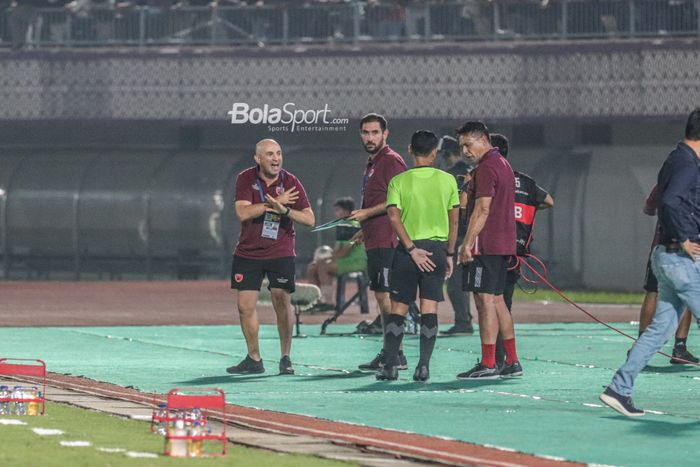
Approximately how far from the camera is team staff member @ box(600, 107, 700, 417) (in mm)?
9977

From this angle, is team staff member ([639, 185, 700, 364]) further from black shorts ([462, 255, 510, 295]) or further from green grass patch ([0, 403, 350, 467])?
green grass patch ([0, 403, 350, 467])

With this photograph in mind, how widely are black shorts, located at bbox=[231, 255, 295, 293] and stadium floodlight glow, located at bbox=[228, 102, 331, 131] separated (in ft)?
61.5

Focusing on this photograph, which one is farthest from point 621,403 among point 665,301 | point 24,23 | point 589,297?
point 24,23

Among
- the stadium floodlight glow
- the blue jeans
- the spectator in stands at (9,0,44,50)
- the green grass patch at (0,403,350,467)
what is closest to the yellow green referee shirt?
the blue jeans

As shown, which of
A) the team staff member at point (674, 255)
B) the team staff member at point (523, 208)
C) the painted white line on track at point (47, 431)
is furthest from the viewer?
the team staff member at point (523, 208)

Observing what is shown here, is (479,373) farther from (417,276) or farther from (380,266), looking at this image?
(380,266)

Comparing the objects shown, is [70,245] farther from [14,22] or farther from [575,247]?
[575,247]

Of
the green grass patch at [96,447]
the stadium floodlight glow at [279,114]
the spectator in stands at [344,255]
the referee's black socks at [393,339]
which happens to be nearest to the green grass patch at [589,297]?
the stadium floodlight glow at [279,114]

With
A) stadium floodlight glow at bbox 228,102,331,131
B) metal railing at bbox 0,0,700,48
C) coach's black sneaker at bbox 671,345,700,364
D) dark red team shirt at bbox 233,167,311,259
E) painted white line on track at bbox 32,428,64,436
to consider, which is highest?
metal railing at bbox 0,0,700,48

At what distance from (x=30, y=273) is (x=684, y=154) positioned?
25811mm

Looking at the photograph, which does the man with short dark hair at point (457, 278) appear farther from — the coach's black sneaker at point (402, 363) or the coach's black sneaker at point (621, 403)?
the coach's black sneaker at point (621, 403)

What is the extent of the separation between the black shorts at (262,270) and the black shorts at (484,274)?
4.93 feet

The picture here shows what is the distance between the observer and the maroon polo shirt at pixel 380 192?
13.6 metres

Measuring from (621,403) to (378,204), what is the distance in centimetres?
378
